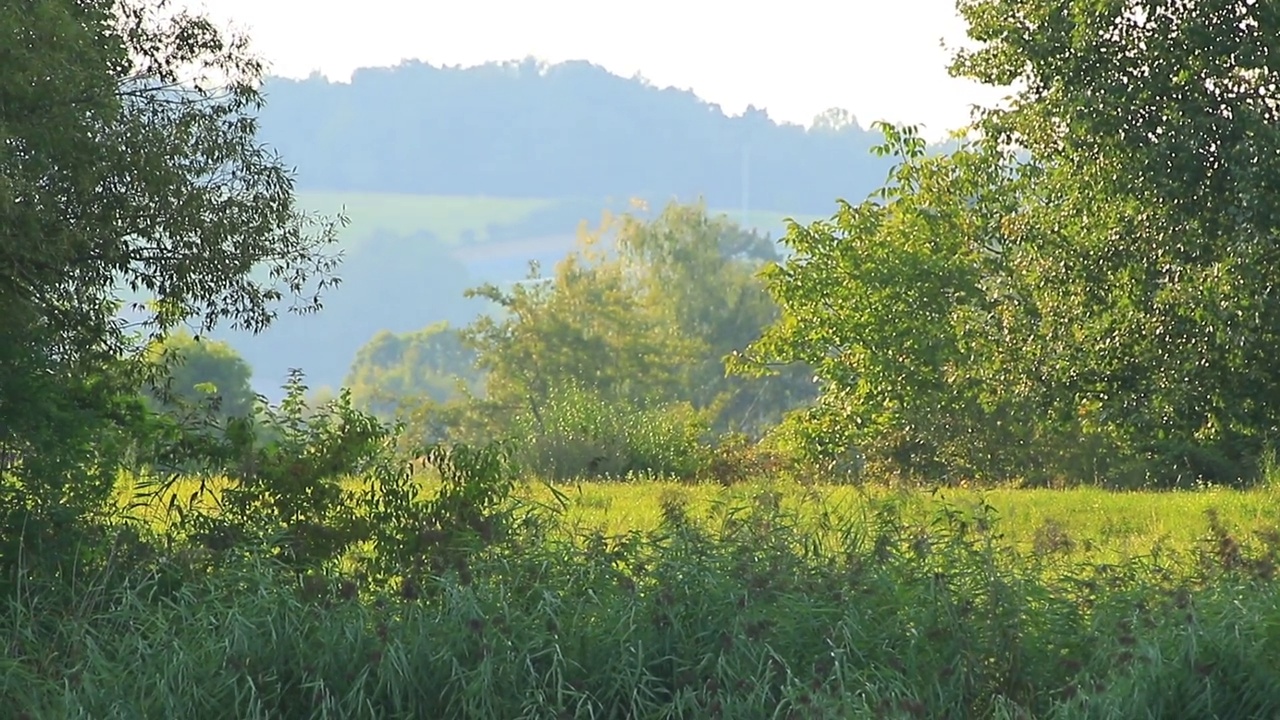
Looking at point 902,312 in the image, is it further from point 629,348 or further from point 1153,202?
point 629,348

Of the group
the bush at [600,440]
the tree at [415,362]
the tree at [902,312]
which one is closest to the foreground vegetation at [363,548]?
the bush at [600,440]

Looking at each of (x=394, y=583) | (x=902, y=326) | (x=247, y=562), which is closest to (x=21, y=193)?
(x=247, y=562)

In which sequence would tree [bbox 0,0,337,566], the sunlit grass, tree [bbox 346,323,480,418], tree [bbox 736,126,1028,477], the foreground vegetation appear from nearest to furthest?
the foreground vegetation < tree [bbox 0,0,337,566] < the sunlit grass < tree [bbox 736,126,1028,477] < tree [bbox 346,323,480,418]

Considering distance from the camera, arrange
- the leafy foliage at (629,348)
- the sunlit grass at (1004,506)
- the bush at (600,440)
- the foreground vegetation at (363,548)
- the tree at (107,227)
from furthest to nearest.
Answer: the leafy foliage at (629,348) < the bush at (600,440) < the sunlit grass at (1004,506) < the tree at (107,227) < the foreground vegetation at (363,548)

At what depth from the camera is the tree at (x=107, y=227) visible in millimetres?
8039

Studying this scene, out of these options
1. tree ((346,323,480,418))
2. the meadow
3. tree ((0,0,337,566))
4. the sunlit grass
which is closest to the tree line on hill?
tree ((0,0,337,566))

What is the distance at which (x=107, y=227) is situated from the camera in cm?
869

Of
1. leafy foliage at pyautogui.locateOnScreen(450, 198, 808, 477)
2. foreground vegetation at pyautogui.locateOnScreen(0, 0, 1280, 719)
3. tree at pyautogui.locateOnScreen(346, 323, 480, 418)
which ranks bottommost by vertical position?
tree at pyautogui.locateOnScreen(346, 323, 480, 418)

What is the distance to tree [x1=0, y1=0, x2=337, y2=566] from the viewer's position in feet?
26.4

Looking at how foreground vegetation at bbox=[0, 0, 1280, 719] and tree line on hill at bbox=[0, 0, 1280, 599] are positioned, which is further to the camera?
tree line on hill at bbox=[0, 0, 1280, 599]

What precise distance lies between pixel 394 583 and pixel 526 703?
1856mm

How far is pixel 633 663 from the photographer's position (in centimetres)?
699

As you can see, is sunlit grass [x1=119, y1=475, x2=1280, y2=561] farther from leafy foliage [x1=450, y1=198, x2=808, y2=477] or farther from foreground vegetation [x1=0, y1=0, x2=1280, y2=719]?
leafy foliage [x1=450, y1=198, x2=808, y2=477]

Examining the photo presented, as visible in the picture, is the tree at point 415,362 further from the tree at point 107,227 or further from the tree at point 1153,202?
the tree at point 107,227
